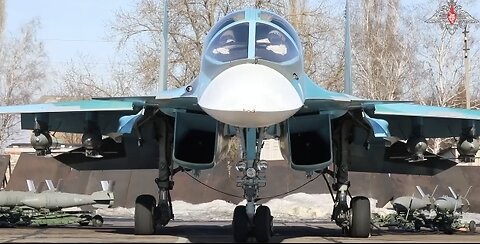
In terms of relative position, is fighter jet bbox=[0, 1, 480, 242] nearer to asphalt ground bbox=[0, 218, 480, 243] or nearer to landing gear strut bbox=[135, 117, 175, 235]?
landing gear strut bbox=[135, 117, 175, 235]

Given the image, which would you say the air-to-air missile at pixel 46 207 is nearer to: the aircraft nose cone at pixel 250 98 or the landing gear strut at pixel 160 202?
the landing gear strut at pixel 160 202

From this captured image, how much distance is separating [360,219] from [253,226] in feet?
9.22

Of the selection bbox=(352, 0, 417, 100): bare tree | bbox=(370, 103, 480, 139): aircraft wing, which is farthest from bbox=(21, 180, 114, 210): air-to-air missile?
bbox=(352, 0, 417, 100): bare tree

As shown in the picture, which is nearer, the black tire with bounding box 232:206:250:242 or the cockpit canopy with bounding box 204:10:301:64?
the black tire with bounding box 232:206:250:242

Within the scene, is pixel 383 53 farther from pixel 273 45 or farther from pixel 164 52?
pixel 273 45

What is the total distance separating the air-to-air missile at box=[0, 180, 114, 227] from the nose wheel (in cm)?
887

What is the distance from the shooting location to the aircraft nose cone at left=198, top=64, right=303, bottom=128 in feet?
25.6

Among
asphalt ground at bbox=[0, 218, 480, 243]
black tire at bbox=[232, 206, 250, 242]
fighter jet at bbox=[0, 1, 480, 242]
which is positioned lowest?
asphalt ground at bbox=[0, 218, 480, 243]

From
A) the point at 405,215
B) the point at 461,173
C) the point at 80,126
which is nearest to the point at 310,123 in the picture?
the point at 80,126

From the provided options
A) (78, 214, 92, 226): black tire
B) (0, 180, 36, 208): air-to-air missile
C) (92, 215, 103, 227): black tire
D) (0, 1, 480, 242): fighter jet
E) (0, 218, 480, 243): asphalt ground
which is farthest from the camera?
(0, 180, 36, 208): air-to-air missile

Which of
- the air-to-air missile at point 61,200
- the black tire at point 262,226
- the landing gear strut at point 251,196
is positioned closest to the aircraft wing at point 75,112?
the landing gear strut at point 251,196

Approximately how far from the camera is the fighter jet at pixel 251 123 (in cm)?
849

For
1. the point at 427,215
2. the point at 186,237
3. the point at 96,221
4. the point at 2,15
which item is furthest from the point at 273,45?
the point at 2,15

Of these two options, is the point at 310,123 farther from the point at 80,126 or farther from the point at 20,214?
the point at 20,214
